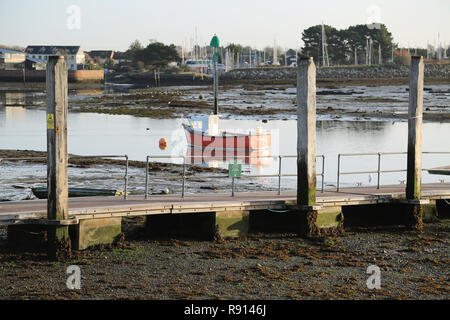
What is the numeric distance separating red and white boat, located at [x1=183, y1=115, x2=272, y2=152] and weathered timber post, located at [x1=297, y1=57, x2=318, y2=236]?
18095 millimetres

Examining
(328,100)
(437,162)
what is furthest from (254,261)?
(328,100)

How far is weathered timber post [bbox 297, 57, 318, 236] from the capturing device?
1551cm

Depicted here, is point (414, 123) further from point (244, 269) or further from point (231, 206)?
point (244, 269)

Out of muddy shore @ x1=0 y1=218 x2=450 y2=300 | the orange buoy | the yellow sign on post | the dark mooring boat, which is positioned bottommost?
muddy shore @ x1=0 y1=218 x2=450 y2=300

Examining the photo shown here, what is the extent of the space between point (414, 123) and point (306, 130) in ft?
10.2

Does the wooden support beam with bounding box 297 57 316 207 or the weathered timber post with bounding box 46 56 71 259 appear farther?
the wooden support beam with bounding box 297 57 316 207

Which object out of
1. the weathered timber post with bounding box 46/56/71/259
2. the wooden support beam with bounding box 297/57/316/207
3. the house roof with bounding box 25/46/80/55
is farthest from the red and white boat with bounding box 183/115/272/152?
the house roof with bounding box 25/46/80/55

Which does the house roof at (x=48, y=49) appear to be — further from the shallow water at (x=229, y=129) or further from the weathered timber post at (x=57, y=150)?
the weathered timber post at (x=57, y=150)

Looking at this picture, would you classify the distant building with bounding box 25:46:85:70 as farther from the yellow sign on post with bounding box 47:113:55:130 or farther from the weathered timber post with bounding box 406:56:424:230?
the yellow sign on post with bounding box 47:113:55:130

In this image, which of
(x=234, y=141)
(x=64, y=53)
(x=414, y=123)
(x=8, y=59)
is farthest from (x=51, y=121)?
(x=64, y=53)

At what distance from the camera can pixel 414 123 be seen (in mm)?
17219

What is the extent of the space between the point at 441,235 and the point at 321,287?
5.46 metres
